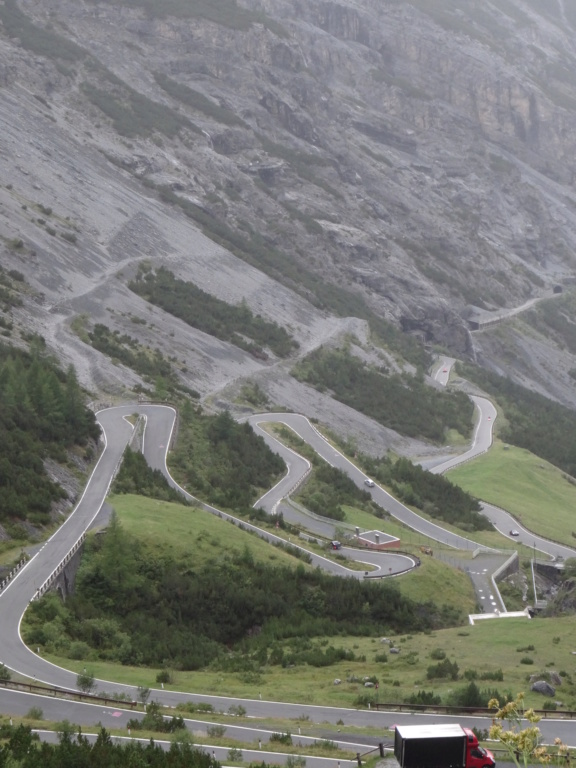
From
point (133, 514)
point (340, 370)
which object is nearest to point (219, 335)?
point (340, 370)

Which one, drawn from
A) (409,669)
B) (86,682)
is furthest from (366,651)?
(86,682)

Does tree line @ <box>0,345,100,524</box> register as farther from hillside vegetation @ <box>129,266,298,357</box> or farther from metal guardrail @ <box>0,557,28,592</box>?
hillside vegetation @ <box>129,266,298,357</box>

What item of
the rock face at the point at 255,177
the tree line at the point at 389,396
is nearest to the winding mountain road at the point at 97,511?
the rock face at the point at 255,177

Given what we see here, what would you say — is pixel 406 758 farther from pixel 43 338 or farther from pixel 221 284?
pixel 221 284

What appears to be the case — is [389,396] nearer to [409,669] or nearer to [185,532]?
[185,532]

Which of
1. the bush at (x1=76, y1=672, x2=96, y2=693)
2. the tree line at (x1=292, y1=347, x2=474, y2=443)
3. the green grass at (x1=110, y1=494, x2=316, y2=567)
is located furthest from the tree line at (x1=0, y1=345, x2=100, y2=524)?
the tree line at (x1=292, y1=347, x2=474, y2=443)
